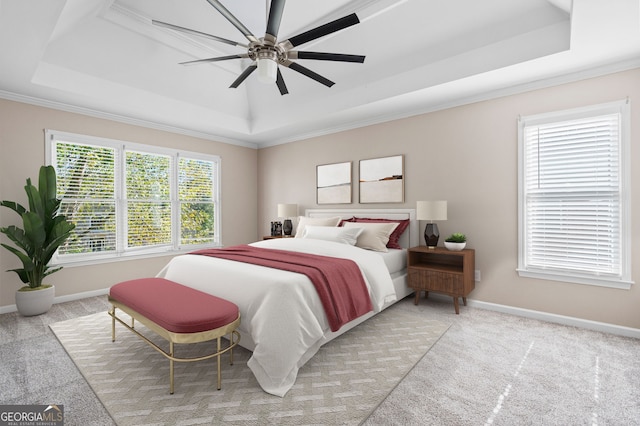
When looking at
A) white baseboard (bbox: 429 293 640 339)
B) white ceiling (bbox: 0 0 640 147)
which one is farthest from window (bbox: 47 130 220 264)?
white baseboard (bbox: 429 293 640 339)

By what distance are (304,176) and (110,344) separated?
372 centimetres

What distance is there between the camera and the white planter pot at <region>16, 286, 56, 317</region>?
3332 millimetres

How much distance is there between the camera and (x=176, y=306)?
2.09m

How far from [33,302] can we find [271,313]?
313cm

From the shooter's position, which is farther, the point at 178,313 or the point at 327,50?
the point at 327,50

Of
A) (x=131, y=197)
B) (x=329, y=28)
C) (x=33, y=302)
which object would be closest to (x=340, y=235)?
(x=329, y=28)

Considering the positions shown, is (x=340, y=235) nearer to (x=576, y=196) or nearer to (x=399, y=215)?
(x=399, y=215)

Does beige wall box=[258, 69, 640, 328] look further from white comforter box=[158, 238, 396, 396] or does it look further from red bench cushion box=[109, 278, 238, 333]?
red bench cushion box=[109, 278, 238, 333]

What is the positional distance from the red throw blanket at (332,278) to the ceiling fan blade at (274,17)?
5.90 ft

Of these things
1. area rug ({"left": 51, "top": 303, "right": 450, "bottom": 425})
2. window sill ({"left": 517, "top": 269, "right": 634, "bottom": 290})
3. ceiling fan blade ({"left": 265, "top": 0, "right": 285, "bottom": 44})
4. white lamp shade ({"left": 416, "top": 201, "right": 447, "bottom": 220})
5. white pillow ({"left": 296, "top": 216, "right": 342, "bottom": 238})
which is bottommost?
area rug ({"left": 51, "top": 303, "right": 450, "bottom": 425})

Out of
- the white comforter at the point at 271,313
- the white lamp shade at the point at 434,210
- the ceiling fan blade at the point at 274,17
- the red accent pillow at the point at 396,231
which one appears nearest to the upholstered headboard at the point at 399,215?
the red accent pillow at the point at 396,231

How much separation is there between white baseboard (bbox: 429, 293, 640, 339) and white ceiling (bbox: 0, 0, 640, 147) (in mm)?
2483

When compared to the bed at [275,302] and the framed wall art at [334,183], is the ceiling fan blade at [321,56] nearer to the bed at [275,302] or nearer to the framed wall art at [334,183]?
the bed at [275,302]

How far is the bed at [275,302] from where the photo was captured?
2.04m
